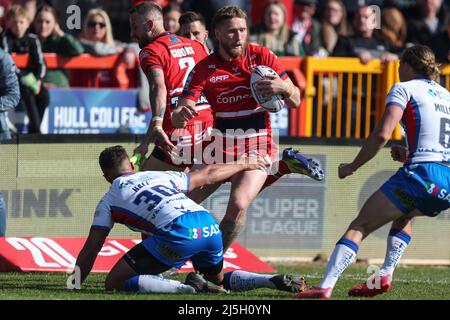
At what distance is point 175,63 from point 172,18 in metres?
3.27

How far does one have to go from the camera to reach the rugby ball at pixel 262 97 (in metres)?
9.77

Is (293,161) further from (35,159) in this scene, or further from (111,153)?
(35,159)

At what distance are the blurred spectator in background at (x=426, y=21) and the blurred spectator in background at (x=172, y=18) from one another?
12.2 feet

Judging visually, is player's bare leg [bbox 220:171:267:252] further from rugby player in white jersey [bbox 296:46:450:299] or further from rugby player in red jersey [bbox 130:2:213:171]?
rugby player in white jersey [bbox 296:46:450:299]

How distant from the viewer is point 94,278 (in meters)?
10.9

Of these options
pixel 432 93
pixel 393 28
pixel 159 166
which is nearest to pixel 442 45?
pixel 393 28

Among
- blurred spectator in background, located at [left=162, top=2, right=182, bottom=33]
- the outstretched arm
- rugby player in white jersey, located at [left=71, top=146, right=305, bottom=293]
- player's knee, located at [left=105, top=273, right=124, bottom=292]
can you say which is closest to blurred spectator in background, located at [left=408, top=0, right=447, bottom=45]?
blurred spectator in background, located at [left=162, top=2, right=182, bottom=33]

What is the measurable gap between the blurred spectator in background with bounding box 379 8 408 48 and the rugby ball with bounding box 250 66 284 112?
20.6ft

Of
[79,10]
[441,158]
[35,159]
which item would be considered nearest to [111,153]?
[441,158]

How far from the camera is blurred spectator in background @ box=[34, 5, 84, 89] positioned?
14172 mm

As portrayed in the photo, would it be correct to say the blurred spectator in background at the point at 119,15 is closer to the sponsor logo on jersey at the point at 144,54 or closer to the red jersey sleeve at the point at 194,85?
the sponsor logo on jersey at the point at 144,54

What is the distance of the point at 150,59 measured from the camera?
10.6m

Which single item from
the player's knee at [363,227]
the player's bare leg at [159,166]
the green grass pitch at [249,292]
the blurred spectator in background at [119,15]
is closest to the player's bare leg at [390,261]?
the green grass pitch at [249,292]

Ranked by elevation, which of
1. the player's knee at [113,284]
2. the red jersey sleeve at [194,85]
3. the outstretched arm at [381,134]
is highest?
the red jersey sleeve at [194,85]
